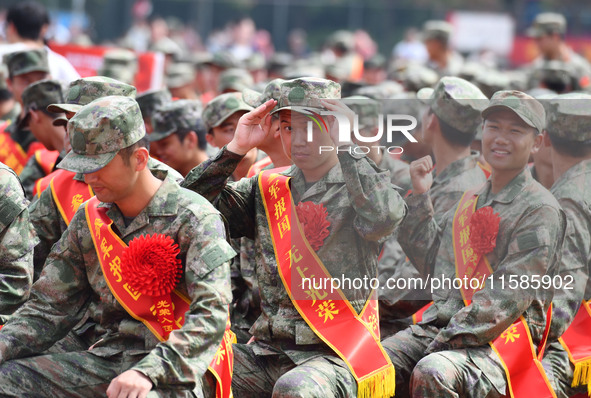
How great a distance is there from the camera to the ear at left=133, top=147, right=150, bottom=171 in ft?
14.0

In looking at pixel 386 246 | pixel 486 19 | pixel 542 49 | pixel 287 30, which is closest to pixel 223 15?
pixel 287 30

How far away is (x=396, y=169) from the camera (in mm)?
5543

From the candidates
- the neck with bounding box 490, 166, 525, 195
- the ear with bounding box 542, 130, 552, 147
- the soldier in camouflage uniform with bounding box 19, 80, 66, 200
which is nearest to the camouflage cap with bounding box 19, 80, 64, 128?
the soldier in camouflage uniform with bounding box 19, 80, 66, 200

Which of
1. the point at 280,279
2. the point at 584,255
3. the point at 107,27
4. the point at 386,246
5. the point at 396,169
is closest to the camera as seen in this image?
the point at 280,279

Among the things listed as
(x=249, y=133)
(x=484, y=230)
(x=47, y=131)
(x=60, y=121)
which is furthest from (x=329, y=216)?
(x=47, y=131)

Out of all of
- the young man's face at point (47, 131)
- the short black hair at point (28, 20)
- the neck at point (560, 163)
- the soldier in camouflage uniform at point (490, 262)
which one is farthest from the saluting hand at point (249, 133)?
the short black hair at point (28, 20)

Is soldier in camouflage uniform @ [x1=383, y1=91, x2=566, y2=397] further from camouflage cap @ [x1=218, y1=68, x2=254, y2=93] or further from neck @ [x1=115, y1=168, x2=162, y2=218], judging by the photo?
camouflage cap @ [x1=218, y1=68, x2=254, y2=93]

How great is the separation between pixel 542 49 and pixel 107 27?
56.5 feet

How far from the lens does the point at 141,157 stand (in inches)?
169

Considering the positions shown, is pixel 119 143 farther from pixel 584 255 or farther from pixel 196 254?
pixel 584 255

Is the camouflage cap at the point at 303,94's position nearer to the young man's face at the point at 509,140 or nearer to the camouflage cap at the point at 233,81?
the young man's face at the point at 509,140

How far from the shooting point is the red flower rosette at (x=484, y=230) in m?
4.90

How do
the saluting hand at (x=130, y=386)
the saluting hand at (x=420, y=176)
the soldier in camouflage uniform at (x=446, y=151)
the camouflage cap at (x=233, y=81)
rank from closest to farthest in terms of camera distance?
the saluting hand at (x=130, y=386), the saluting hand at (x=420, y=176), the soldier in camouflage uniform at (x=446, y=151), the camouflage cap at (x=233, y=81)

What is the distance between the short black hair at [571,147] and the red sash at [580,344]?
826mm
